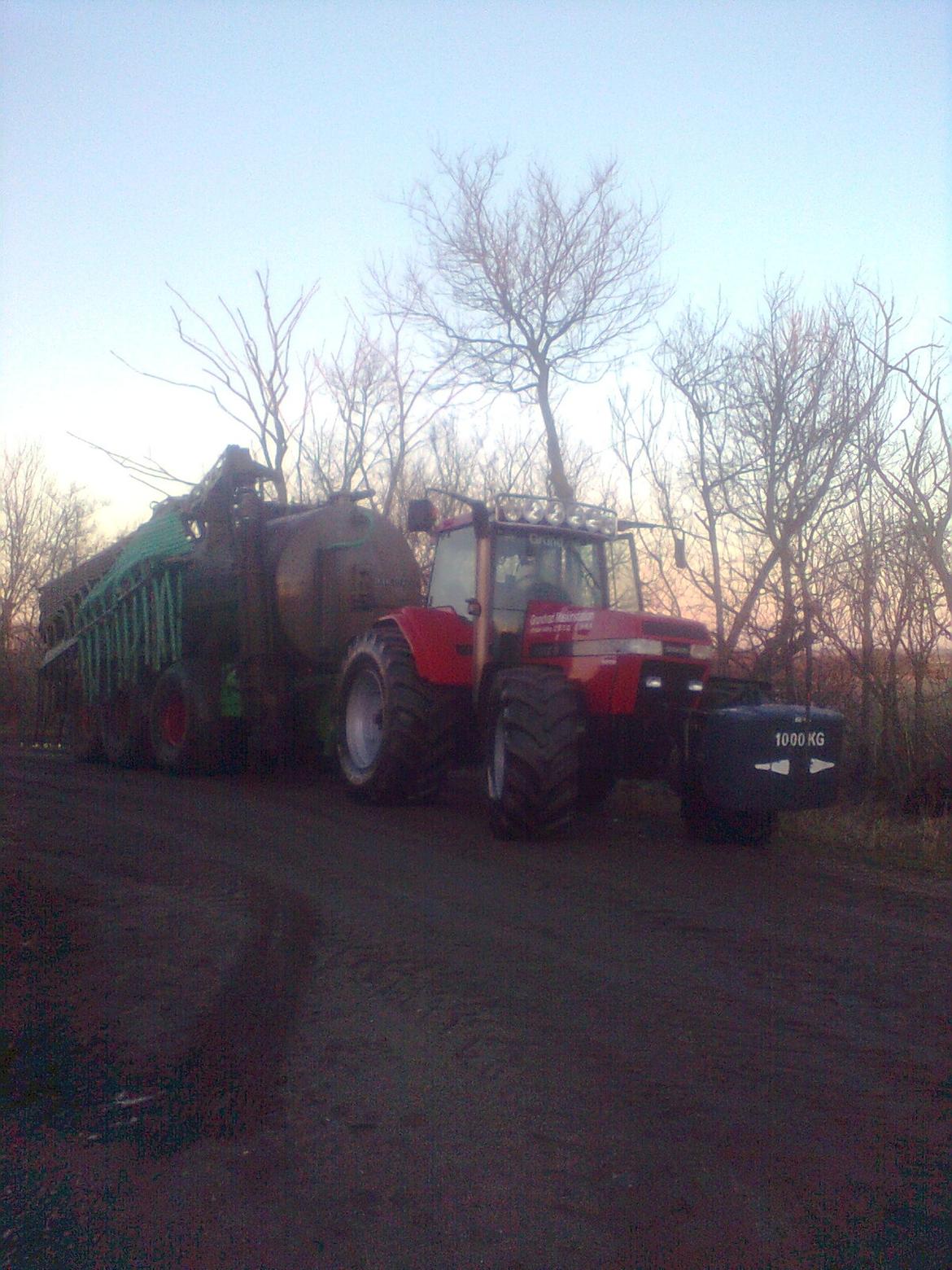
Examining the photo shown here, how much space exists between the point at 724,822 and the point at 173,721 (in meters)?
7.99

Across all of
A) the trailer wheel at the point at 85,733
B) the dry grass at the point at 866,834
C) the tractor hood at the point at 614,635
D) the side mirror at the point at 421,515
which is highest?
the side mirror at the point at 421,515

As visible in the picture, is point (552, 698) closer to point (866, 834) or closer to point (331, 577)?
point (866, 834)

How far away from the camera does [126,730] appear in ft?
49.7

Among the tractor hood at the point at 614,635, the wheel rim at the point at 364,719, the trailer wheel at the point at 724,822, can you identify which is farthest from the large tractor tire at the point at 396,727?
the trailer wheel at the point at 724,822

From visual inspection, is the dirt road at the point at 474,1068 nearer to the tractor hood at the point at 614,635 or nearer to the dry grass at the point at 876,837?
the dry grass at the point at 876,837

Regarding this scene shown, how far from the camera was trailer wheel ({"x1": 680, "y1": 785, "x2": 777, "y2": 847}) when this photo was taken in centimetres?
863

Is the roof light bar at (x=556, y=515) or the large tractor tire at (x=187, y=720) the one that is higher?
the roof light bar at (x=556, y=515)

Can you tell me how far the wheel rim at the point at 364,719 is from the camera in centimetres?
1070

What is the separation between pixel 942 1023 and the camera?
4.41m

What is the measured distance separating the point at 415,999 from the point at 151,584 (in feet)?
34.6

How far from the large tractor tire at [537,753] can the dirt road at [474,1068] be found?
94cm

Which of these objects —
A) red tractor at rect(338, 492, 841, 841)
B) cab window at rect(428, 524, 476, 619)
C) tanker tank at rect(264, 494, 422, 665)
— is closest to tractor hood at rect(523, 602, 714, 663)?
red tractor at rect(338, 492, 841, 841)

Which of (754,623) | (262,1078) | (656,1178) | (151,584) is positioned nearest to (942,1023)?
(656,1178)

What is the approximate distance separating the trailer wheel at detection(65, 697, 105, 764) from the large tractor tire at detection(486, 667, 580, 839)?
30.9 feet
